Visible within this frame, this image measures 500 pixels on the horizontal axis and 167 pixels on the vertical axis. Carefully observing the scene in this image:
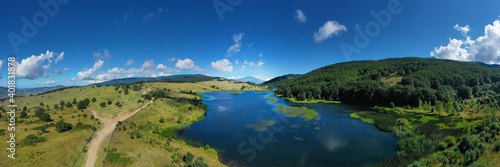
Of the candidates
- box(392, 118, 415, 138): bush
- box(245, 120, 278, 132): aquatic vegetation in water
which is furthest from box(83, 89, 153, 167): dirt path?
box(392, 118, 415, 138): bush

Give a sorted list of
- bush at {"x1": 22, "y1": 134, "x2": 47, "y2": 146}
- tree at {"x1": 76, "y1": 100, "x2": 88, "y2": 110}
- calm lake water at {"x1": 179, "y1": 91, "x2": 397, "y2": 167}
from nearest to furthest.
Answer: bush at {"x1": 22, "y1": 134, "x2": 47, "y2": 146} < calm lake water at {"x1": 179, "y1": 91, "x2": 397, "y2": 167} < tree at {"x1": 76, "y1": 100, "x2": 88, "y2": 110}

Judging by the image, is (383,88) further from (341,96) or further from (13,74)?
(13,74)

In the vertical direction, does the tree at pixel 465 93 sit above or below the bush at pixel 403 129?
above

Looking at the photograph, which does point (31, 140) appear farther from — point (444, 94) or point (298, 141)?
point (444, 94)

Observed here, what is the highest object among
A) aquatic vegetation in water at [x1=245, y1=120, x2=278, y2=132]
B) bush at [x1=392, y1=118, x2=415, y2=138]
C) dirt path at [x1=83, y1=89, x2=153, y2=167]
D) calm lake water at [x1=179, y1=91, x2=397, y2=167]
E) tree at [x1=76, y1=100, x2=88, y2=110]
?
tree at [x1=76, y1=100, x2=88, y2=110]

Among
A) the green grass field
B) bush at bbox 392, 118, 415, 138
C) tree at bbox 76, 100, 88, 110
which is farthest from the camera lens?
tree at bbox 76, 100, 88, 110

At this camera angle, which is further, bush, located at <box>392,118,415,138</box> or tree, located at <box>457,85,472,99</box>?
tree, located at <box>457,85,472,99</box>

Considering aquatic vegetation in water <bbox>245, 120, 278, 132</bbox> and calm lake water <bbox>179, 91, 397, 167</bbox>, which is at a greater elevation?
aquatic vegetation in water <bbox>245, 120, 278, 132</bbox>

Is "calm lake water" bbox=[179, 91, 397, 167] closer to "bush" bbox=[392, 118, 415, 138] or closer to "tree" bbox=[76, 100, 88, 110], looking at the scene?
"bush" bbox=[392, 118, 415, 138]

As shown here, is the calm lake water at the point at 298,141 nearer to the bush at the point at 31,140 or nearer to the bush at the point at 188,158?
the bush at the point at 188,158

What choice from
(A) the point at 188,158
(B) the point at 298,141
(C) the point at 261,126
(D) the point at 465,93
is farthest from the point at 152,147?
(D) the point at 465,93

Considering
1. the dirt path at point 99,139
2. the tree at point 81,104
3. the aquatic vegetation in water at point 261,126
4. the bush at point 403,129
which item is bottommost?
the aquatic vegetation in water at point 261,126

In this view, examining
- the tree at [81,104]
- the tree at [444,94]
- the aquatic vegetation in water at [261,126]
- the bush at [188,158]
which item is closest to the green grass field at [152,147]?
the bush at [188,158]
